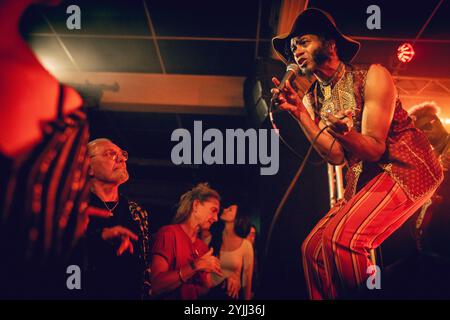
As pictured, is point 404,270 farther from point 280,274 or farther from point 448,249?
point 280,274

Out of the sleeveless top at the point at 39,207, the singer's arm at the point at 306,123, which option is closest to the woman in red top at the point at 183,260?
the sleeveless top at the point at 39,207

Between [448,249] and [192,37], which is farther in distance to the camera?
[192,37]

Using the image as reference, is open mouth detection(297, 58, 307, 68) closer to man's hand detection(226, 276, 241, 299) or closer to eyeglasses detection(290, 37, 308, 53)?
eyeglasses detection(290, 37, 308, 53)

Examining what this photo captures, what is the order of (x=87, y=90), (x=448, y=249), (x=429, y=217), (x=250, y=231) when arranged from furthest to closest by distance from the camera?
(x=87, y=90)
(x=250, y=231)
(x=429, y=217)
(x=448, y=249)

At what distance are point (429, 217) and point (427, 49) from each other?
2.26 meters

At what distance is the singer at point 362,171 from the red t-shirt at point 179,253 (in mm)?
986

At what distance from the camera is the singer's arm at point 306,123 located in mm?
1588

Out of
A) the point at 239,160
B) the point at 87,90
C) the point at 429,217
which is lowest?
the point at 429,217

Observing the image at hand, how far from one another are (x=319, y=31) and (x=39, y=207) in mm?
1926

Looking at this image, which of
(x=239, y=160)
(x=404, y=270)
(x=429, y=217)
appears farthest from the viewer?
(x=239, y=160)

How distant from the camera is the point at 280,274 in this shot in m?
2.62

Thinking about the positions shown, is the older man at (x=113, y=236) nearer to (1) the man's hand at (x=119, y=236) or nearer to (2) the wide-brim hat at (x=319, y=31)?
(1) the man's hand at (x=119, y=236)

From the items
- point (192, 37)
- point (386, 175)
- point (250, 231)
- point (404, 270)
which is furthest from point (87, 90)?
point (404, 270)
